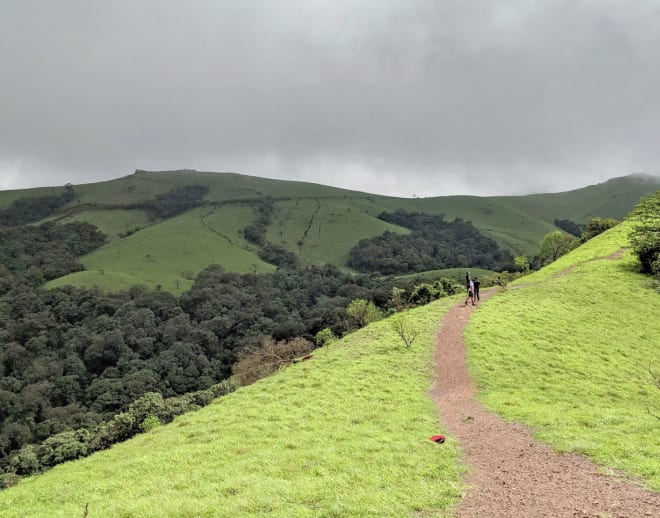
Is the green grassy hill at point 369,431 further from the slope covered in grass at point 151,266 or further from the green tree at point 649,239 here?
the slope covered in grass at point 151,266

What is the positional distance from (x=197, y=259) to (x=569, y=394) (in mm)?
184126

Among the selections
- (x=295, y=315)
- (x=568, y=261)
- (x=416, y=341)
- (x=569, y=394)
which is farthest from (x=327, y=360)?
(x=295, y=315)

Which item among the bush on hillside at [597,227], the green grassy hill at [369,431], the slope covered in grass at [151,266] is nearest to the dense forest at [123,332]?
the slope covered in grass at [151,266]

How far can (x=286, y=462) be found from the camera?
15.5 meters

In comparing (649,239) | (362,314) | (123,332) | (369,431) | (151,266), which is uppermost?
(649,239)

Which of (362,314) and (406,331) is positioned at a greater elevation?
(406,331)

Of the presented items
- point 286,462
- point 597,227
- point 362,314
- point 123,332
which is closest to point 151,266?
point 123,332

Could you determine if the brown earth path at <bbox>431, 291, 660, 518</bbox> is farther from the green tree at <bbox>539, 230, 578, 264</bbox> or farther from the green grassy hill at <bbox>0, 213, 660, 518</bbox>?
the green tree at <bbox>539, 230, 578, 264</bbox>

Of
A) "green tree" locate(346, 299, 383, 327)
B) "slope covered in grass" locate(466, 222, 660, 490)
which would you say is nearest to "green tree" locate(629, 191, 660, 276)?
"slope covered in grass" locate(466, 222, 660, 490)

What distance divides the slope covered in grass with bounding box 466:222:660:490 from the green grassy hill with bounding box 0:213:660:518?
117 mm

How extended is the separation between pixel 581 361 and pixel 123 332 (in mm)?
124163

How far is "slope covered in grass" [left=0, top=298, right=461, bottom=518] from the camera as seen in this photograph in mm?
12242

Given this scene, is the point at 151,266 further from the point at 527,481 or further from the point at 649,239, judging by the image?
the point at 527,481

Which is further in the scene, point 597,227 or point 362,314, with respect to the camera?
point 597,227
